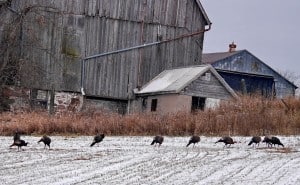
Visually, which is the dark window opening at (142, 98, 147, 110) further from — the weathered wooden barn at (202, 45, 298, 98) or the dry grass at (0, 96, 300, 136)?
the weathered wooden barn at (202, 45, 298, 98)

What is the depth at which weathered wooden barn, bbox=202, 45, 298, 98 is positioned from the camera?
174 ft

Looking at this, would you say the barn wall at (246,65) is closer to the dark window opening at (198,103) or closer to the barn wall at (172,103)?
the dark window opening at (198,103)

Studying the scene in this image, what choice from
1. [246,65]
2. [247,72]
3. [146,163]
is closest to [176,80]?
[146,163]

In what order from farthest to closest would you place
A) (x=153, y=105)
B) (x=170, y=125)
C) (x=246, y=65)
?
(x=246, y=65)
(x=153, y=105)
(x=170, y=125)

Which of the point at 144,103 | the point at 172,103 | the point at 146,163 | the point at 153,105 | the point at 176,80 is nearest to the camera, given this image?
the point at 146,163

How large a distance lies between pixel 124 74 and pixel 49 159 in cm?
2004

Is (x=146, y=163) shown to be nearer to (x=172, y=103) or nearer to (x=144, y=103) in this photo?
(x=172, y=103)

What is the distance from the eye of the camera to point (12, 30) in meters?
35.4

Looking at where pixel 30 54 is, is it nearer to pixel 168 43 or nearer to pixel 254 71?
pixel 168 43

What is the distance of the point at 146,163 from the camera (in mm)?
16797

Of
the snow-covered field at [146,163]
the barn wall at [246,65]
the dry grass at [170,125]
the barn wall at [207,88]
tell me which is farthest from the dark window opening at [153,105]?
the barn wall at [246,65]

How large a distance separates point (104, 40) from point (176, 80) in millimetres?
4873

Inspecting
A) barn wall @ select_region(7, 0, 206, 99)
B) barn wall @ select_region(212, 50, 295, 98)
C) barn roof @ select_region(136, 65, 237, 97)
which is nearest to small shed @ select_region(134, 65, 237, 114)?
barn roof @ select_region(136, 65, 237, 97)

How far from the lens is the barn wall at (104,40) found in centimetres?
3588
